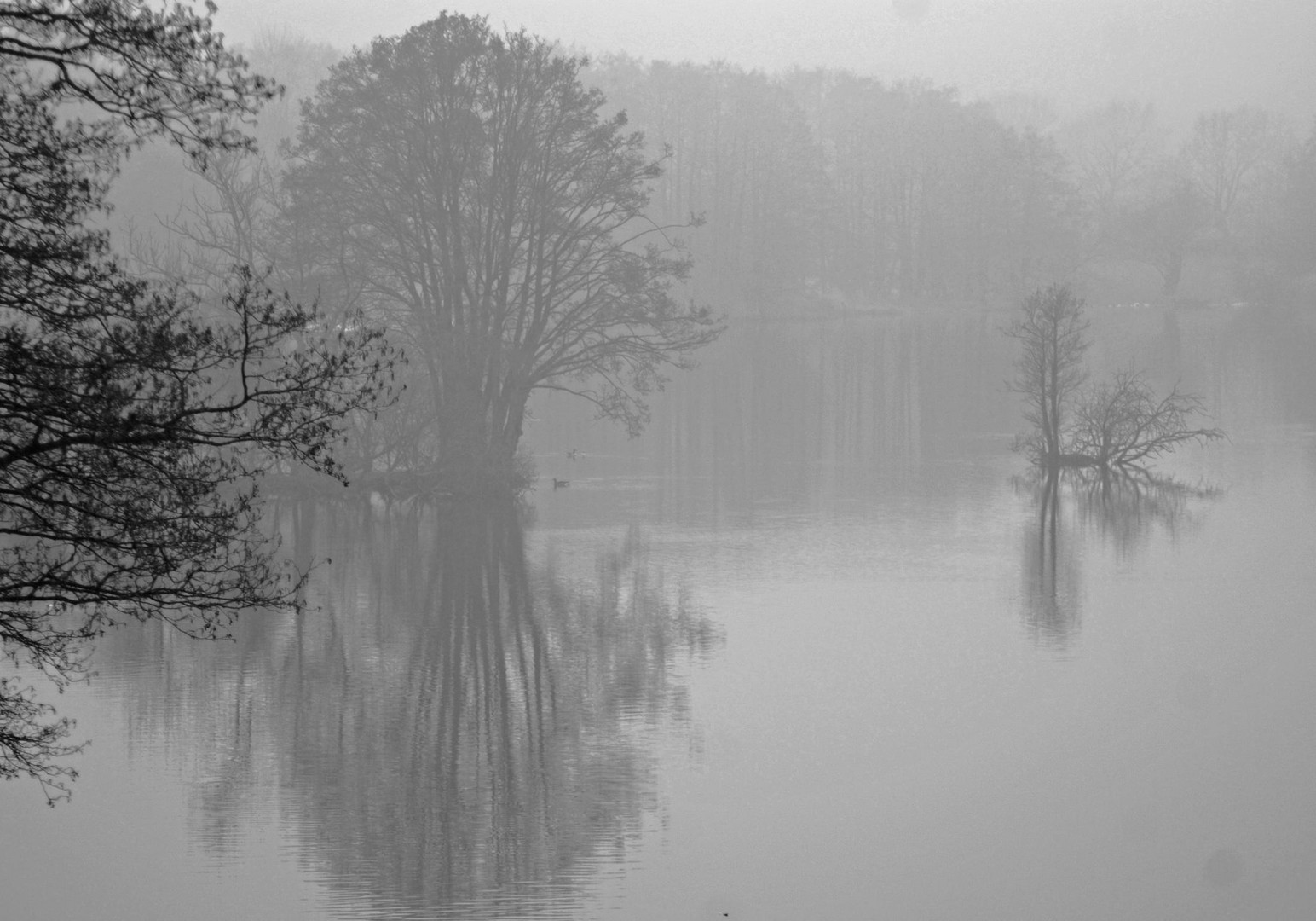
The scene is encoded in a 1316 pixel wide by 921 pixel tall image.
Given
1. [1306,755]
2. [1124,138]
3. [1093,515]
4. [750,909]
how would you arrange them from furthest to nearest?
[1124,138], [1093,515], [1306,755], [750,909]

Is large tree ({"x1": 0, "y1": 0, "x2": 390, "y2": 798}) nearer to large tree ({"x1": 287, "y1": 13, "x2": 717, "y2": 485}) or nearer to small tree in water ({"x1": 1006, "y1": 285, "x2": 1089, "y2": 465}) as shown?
large tree ({"x1": 287, "y1": 13, "x2": 717, "y2": 485})

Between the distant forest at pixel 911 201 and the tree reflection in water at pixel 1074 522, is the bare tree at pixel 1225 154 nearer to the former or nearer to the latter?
the distant forest at pixel 911 201

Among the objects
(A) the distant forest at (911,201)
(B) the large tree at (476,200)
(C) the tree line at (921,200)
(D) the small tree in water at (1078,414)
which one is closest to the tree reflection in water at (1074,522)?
(D) the small tree in water at (1078,414)

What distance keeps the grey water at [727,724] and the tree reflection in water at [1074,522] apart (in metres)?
0.10

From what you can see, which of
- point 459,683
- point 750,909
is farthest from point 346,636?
point 750,909

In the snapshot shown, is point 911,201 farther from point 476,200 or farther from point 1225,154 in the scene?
point 476,200

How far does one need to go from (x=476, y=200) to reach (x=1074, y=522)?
36.5ft

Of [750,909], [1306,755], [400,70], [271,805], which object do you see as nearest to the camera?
[750,909]

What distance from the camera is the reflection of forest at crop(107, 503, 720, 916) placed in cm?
1122

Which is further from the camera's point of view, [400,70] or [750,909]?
[400,70]

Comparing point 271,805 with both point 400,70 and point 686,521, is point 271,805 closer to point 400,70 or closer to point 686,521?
point 686,521

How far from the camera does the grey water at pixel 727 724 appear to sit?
10852 millimetres

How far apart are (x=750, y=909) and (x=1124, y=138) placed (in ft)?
422

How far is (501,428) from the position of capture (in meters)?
28.4
